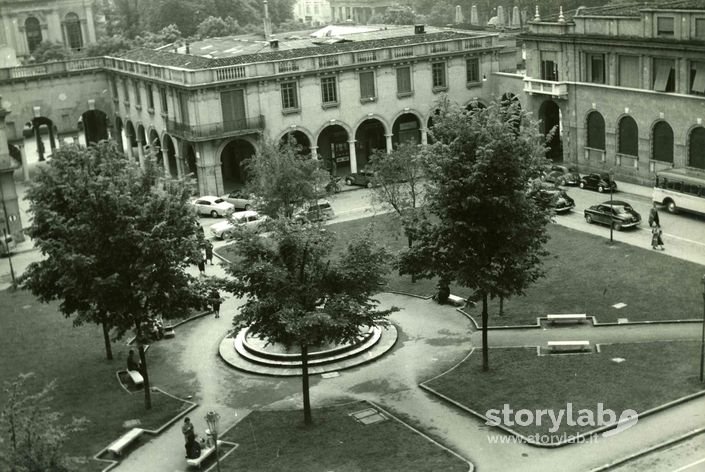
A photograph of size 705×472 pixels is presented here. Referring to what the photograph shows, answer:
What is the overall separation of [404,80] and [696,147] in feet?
77.8

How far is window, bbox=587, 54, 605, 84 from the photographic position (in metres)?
62.5

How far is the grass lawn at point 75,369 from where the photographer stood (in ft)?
108

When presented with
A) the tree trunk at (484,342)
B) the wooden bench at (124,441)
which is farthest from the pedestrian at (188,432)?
the tree trunk at (484,342)

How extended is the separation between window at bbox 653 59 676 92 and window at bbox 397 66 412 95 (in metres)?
19.9

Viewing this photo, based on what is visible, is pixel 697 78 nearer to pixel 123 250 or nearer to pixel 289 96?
pixel 289 96

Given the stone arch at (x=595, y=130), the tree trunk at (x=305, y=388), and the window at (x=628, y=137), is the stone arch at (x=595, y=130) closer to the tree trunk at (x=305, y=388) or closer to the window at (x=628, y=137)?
the window at (x=628, y=137)

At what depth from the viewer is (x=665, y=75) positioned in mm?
57531

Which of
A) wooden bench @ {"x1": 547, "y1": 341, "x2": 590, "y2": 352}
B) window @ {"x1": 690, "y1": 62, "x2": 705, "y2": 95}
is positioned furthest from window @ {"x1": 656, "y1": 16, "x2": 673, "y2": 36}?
wooden bench @ {"x1": 547, "y1": 341, "x2": 590, "y2": 352}

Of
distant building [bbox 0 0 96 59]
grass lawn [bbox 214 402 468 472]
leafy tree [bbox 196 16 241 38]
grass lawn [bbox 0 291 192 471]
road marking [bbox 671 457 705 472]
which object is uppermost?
distant building [bbox 0 0 96 59]

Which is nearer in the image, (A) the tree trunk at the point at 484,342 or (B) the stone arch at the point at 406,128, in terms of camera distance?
(A) the tree trunk at the point at 484,342

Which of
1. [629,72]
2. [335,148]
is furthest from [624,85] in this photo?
[335,148]

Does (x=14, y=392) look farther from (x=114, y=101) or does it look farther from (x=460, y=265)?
(x=114, y=101)

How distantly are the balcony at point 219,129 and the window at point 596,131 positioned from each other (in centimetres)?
2383

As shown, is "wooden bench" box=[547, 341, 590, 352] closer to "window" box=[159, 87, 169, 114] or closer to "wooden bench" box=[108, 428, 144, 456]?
"wooden bench" box=[108, 428, 144, 456]
